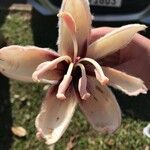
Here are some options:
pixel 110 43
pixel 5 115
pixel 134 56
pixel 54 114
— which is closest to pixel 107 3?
pixel 5 115

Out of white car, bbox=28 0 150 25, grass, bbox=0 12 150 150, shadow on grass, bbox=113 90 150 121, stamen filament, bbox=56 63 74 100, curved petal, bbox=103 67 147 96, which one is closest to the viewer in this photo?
stamen filament, bbox=56 63 74 100

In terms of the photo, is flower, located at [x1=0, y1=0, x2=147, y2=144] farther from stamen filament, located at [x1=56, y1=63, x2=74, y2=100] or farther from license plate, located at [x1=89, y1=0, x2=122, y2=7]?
license plate, located at [x1=89, y1=0, x2=122, y2=7]

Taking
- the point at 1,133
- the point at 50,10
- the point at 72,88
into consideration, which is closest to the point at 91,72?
the point at 72,88

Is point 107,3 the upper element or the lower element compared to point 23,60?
lower

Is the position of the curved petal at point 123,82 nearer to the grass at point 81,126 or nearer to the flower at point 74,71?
the flower at point 74,71

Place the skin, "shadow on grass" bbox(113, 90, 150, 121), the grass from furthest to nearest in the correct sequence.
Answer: "shadow on grass" bbox(113, 90, 150, 121), the grass, the skin

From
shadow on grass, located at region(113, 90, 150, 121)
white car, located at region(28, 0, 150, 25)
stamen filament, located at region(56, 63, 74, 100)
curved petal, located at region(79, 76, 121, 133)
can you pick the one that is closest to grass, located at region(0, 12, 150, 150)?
shadow on grass, located at region(113, 90, 150, 121)

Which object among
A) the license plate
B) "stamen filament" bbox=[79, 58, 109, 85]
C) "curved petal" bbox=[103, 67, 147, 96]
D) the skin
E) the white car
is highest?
"stamen filament" bbox=[79, 58, 109, 85]

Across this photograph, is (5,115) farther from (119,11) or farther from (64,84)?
(64,84)
